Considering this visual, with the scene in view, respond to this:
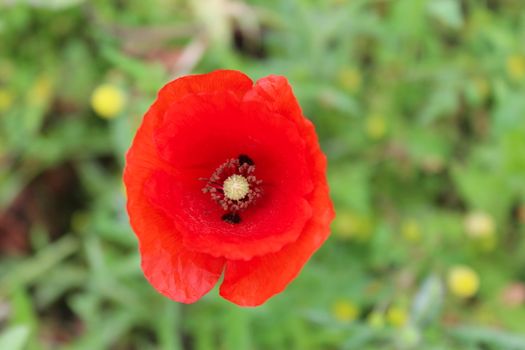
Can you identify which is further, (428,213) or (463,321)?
(428,213)

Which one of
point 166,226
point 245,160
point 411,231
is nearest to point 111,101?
point 245,160

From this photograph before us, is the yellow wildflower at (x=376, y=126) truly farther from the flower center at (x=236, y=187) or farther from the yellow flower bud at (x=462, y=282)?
the flower center at (x=236, y=187)

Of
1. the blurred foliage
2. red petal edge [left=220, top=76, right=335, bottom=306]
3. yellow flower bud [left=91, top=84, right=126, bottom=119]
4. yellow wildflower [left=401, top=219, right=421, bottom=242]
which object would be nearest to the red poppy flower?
red petal edge [left=220, top=76, right=335, bottom=306]

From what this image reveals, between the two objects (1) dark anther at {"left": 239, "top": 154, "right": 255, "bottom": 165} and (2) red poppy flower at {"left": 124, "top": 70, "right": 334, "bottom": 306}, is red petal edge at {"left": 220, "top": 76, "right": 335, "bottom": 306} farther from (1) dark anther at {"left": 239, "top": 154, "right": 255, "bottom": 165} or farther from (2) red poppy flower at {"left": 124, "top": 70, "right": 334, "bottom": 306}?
(1) dark anther at {"left": 239, "top": 154, "right": 255, "bottom": 165}

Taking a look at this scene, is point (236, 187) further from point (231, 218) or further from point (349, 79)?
point (349, 79)

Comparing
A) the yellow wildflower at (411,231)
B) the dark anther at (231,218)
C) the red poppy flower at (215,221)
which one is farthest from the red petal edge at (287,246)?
the yellow wildflower at (411,231)

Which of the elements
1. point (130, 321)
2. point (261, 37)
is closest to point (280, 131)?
point (130, 321)

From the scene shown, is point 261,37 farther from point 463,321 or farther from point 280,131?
point 280,131
